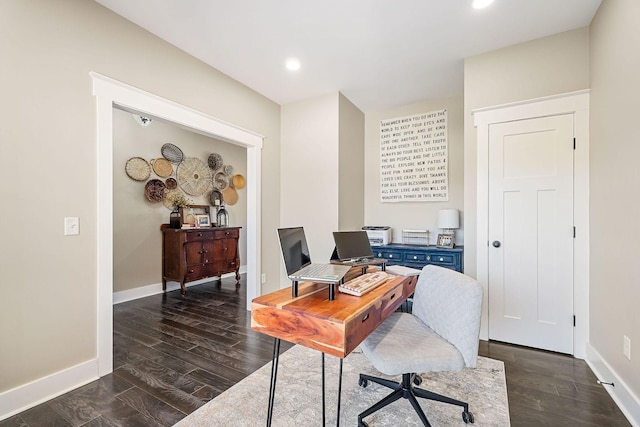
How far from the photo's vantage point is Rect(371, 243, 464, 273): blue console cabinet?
3305mm

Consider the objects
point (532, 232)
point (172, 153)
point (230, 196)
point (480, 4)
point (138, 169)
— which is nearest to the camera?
point (480, 4)

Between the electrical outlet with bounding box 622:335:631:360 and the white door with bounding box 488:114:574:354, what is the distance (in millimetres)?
673

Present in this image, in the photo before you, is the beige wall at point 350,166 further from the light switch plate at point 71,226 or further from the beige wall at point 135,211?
the light switch plate at point 71,226

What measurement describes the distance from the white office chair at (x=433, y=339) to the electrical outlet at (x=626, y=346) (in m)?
1.09

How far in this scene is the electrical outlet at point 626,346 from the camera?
1.75 m

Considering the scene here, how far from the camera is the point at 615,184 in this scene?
6.29ft

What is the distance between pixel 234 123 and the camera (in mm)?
3344

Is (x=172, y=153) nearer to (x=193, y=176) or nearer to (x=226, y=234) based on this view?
(x=193, y=176)

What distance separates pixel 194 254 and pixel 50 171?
104 inches

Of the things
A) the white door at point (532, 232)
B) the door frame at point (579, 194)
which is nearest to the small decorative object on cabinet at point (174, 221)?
the white door at point (532, 232)

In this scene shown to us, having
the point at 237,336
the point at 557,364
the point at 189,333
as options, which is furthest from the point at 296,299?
the point at 557,364

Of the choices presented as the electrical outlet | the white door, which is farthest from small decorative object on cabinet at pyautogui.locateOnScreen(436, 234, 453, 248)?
the electrical outlet

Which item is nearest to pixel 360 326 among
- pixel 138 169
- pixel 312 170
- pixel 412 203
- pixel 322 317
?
pixel 322 317

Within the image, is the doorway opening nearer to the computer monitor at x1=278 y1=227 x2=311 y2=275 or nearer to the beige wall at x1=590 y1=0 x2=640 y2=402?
the computer monitor at x1=278 y1=227 x2=311 y2=275
